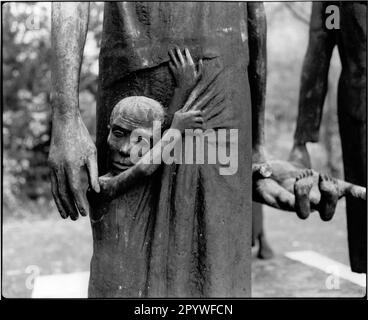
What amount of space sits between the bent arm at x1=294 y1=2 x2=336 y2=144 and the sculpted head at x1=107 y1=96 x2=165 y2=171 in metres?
1.37

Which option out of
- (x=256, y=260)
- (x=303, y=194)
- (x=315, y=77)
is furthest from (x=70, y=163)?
(x=256, y=260)

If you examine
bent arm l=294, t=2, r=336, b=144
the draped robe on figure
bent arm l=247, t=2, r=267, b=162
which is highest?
bent arm l=294, t=2, r=336, b=144

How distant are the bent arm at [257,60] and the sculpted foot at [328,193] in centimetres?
35

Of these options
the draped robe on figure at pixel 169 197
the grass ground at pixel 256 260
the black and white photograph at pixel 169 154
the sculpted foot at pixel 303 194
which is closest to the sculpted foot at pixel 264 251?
the grass ground at pixel 256 260

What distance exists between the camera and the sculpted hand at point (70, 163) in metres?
1.87

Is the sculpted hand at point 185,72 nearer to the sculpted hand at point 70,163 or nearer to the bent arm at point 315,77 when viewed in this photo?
the sculpted hand at point 70,163

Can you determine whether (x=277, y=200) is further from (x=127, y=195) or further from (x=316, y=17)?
(x=316, y=17)

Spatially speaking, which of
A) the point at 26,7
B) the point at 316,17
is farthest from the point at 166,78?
the point at 26,7

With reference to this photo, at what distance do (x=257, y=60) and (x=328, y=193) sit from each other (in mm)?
554

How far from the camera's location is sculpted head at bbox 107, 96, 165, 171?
1.96 m

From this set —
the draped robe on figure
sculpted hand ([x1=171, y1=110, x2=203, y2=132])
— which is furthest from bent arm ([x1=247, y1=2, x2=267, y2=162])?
sculpted hand ([x1=171, y1=110, x2=203, y2=132])

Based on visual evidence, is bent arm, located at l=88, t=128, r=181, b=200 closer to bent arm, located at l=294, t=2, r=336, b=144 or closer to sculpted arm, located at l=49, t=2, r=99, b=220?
sculpted arm, located at l=49, t=2, r=99, b=220

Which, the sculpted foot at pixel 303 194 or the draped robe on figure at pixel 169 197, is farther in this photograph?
the sculpted foot at pixel 303 194

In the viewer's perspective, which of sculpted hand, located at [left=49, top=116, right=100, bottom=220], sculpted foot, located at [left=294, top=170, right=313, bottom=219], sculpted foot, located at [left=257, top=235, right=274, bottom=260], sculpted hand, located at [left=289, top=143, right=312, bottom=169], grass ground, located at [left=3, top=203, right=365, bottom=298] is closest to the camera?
sculpted hand, located at [left=49, top=116, right=100, bottom=220]
